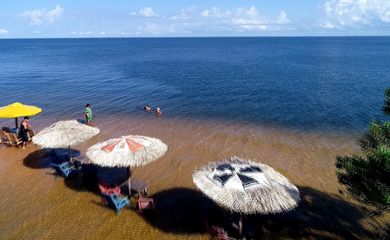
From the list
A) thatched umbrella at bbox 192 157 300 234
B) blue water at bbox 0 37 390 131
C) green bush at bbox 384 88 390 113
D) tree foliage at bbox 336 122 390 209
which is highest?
green bush at bbox 384 88 390 113

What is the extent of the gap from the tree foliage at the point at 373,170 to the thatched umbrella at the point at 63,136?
11512 millimetres

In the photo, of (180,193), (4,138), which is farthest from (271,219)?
(4,138)

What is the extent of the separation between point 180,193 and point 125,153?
3.66 metres

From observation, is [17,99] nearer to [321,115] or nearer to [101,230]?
[101,230]

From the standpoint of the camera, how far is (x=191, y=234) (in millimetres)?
11664

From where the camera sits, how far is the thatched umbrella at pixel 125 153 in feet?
40.2

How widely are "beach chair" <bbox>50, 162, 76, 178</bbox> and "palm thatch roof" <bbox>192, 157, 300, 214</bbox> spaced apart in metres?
7.36

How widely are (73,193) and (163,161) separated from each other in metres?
5.43

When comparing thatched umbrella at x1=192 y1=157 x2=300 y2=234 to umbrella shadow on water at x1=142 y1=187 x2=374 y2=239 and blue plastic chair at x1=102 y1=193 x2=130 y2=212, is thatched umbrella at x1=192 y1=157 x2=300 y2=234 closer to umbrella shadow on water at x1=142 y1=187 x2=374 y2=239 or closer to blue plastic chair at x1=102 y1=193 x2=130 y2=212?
umbrella shadow on water at x1=142 y1=187 x2=374 y2=239

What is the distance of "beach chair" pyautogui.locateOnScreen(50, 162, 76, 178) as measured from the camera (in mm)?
15055

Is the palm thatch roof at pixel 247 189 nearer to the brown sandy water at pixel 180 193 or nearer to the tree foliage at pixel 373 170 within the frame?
the tree foliage at pixel 373 170

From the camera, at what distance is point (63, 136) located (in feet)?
47.7

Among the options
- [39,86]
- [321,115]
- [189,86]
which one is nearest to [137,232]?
[321,115]

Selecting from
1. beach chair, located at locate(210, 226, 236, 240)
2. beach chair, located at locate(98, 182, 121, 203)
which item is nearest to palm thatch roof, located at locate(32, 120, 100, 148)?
beach chair, located at locate(98, 182, 121, 203)
